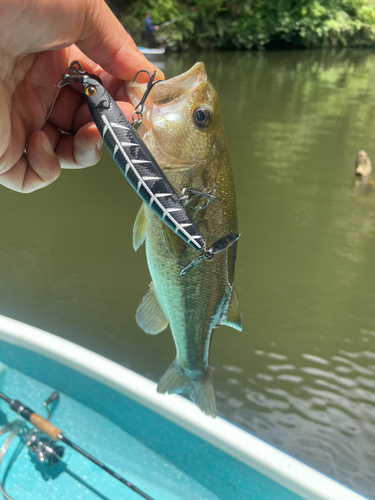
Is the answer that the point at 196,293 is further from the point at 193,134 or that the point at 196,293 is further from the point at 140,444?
the point at 140,444

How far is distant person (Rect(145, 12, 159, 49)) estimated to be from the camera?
68.6 feet

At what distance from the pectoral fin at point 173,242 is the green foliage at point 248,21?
951 inches

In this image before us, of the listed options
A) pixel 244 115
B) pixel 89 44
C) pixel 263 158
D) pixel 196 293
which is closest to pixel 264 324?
pixel 196 293

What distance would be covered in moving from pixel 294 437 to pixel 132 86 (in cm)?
307

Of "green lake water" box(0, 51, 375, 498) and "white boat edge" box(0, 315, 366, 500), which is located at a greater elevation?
"white boat edge" box(0, 315, 366, 500)

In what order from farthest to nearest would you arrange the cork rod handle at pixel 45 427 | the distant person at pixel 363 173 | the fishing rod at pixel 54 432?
1. the distant person at pixel 363 173
2. the cork rod handle at pixel 45 427
3. the fishing rod at pixel 54 432

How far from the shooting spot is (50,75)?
1653 millimetres

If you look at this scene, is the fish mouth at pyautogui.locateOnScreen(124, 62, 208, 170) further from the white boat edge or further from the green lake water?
the green lake water

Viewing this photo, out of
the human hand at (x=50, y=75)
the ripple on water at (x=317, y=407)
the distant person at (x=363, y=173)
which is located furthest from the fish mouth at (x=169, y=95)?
the distant person at (x=363, y=173)

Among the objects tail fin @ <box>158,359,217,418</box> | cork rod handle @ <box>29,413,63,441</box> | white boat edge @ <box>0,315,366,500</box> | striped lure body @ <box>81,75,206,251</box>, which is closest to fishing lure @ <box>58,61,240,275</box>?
striped lure body @ <box>81,75,206,251</box>

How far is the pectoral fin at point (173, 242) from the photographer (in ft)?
4.33

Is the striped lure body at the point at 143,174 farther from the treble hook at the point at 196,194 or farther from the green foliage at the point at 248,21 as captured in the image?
the green foliage at the point at 248,21

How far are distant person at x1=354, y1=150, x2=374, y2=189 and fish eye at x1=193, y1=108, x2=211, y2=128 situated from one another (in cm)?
710

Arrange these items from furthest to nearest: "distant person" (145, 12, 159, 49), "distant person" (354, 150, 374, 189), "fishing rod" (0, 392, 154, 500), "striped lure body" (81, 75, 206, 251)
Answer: "distant person" (145, 12, 159, 49), "distant person" (354, 150, 374, 189), "fishing rod" (0, 392, 154, 500), "striped lure body" (81, 75, 206, 251)
